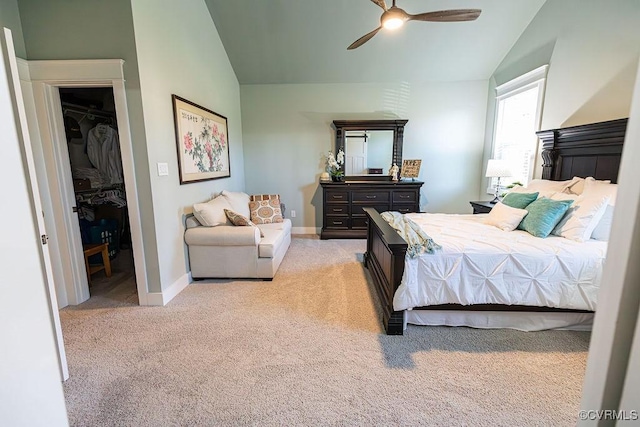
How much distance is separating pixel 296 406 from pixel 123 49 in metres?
3.00

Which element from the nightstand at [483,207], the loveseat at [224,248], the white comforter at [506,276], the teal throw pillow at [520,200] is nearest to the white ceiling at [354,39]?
the nightstand at [483,207]

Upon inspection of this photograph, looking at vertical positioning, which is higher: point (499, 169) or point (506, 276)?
point (499, 169)

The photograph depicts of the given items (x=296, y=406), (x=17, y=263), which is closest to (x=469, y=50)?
(x=296, y=406)

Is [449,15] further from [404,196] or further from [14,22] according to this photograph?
[14,22]

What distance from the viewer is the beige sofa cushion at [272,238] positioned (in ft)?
10.7

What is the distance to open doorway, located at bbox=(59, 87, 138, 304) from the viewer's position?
11.9ft

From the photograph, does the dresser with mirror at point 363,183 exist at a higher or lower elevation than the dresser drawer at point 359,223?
higher

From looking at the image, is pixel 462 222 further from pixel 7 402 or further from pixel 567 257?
pixel 7 402

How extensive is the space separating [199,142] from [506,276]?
3447mm

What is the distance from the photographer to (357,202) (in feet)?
16.3

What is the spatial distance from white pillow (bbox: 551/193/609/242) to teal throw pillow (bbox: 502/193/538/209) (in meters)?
0.38

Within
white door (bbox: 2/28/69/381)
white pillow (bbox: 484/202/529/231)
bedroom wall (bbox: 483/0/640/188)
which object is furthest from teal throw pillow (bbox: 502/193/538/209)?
white door (bbox: 2/28/69/381)

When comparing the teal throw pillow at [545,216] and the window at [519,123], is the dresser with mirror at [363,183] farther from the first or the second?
the teal throw pillow at [545,216]

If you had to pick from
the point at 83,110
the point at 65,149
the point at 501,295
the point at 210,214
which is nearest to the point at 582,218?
the point at 501,295
